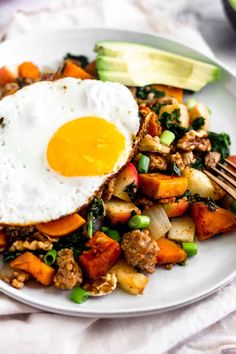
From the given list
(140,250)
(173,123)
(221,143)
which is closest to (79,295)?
(140,250)

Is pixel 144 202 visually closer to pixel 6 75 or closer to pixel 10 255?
pixel 10 255

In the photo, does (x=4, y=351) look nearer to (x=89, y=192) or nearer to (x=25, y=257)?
(x=25, y=257)

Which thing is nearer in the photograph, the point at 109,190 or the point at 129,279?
the point at 129,279

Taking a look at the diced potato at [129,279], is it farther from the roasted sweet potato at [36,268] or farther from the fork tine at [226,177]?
the fork tine at [226,177]

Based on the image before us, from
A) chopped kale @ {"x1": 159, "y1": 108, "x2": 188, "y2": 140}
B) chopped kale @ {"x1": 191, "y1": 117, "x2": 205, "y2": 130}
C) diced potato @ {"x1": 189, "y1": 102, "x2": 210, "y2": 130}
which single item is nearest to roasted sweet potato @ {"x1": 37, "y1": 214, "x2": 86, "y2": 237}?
chopped kale @ {"x1": 159, "y1": 108, "x2": 188, "y2": 140}

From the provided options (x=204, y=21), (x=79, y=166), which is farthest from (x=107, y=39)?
A: (x=79, y=166)
